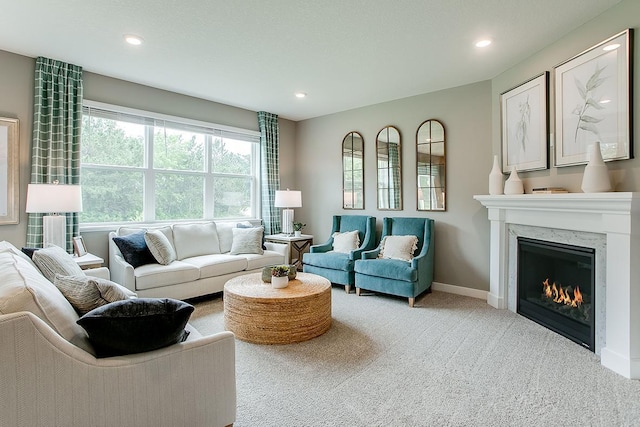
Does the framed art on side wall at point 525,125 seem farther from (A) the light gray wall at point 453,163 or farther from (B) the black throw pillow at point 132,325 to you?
(B) the black throw pillow at point 132,325

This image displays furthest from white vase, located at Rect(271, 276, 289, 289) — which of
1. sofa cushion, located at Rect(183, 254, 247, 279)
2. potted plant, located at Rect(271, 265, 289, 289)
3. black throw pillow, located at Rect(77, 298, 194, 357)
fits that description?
black throw pillow, located at Rect(77, 298, 194, 357)

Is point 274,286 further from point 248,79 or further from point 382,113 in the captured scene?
point 382,113

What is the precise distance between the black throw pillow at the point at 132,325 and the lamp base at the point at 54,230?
97.4 inches

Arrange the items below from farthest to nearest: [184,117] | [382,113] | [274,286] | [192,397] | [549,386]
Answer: [382,113]
[184,117]
[274,286]
[549,386]
[192,397]

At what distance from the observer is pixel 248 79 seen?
4035 mm

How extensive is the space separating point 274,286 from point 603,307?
2654 mm

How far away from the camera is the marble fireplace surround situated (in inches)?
91.7

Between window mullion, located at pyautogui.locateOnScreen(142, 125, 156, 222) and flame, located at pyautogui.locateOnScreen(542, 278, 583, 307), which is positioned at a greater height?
window mullion, located at pyautogui.locateOnScreen(142, 125, 156, 222)

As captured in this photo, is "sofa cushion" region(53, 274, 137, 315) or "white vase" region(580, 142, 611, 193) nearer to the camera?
"sofa cushion" region(53, 274, 137, 315)

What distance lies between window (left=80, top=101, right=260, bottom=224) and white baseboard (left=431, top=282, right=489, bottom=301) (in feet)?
9.96

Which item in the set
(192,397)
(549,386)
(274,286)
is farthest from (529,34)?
(192,397)

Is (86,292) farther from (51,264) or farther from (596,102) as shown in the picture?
(596,102)

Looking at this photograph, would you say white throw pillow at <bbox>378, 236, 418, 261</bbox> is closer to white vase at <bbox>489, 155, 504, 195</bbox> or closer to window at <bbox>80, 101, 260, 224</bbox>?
white vase at <bbox>489, 155, 504, 195</bbox>

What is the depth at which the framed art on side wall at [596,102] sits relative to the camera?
8.11ft
